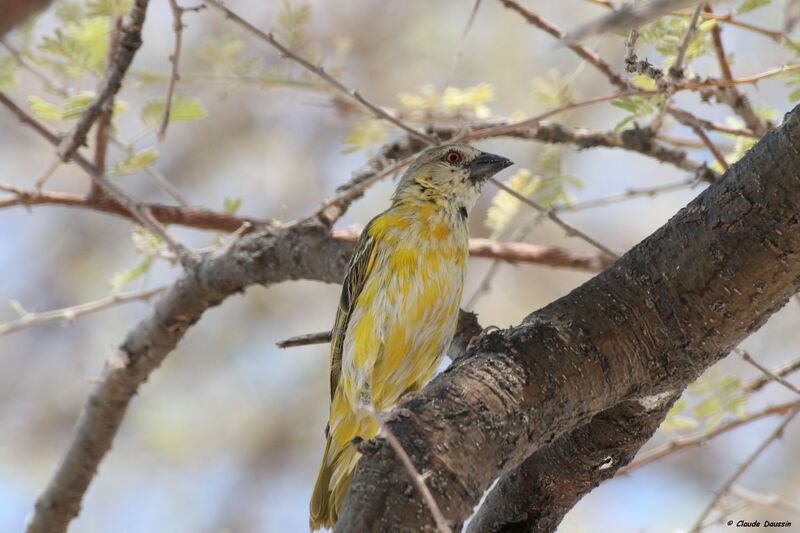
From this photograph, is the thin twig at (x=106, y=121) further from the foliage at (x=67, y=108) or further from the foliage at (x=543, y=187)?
the foliage at (x=543, y=187)

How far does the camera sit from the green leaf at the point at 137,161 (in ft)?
13.7

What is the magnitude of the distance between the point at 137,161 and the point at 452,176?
166 cm

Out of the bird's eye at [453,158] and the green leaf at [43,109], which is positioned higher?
the bird's eye at [453,158]

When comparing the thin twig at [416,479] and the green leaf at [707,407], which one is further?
the green leaf at [707,407]

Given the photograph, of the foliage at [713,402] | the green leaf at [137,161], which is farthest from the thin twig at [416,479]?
the green leaf at [137,161]

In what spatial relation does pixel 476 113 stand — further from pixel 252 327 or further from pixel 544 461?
pixel 252 327

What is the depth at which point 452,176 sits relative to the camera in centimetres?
485

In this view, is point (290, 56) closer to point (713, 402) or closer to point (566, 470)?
point (566, 470)

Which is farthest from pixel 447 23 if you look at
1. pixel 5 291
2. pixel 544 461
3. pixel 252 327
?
pixel 544 461

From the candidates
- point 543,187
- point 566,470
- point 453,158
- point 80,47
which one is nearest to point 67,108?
point 80,47

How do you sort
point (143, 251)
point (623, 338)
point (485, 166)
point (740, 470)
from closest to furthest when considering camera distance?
point (623, 338), point (740, 470), point (143, 251), point (485, 166)

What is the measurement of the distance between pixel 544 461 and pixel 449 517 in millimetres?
789

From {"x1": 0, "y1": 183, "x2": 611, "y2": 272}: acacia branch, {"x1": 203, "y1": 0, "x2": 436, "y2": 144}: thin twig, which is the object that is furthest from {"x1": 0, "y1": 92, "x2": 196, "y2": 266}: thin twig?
{"x1": 203, "y1": 0, "x2": 436, "y2": 144}: thin twig

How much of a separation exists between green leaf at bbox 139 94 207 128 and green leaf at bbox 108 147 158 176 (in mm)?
169
